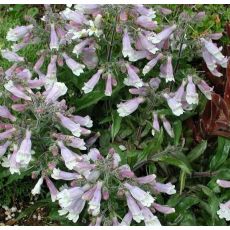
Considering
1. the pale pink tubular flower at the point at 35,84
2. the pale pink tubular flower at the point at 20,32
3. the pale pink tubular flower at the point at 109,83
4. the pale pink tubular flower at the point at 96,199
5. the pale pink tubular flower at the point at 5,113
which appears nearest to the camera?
the pale pink tubular flower at the point at 96,199

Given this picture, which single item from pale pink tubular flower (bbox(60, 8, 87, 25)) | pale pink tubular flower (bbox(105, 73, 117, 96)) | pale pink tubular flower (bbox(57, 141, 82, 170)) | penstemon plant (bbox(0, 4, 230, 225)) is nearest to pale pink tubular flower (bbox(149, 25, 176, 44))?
penstemon plant (bbox(0, 4, 230, 225))

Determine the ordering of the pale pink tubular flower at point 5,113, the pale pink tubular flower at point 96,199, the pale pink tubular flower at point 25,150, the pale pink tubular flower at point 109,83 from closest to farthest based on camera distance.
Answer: the pale pink tubular flower at point 96,199 < the pale pink tubular flower at point 25,150 < the pale pink tubular flower at point 5,113 < the pale pink tubular flower at point 109,83

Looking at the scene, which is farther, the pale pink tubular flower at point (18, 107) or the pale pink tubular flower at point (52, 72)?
the pale pink tubular flower at point (52, 72)

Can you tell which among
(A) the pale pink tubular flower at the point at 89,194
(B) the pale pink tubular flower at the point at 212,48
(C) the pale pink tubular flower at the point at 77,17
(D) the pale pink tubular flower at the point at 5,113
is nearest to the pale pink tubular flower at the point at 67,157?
(A) the pale pink tubular flower at the point at 89,194

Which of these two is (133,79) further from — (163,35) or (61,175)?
(61,175)

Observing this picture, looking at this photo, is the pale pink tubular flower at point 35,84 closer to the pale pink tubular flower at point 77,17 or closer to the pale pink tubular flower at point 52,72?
the pale pink tubular flower at point 52,72

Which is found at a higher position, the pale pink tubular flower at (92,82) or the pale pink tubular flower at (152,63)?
Answer: the pale pink tubular flower at (152,63)

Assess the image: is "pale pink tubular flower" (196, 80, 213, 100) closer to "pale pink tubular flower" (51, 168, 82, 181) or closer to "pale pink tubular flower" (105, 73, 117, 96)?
"pale pink tubular flower" (105, 73, 117, 96)

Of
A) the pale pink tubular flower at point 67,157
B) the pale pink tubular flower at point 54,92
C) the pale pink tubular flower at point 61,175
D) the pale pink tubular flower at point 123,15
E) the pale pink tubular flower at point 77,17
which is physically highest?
the pale pink tubular flower at point 123,15

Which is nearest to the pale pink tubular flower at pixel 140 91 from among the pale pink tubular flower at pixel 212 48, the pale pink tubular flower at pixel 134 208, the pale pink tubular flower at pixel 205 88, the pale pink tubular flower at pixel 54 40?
the pale pink tubular flower at pixel 205 88
